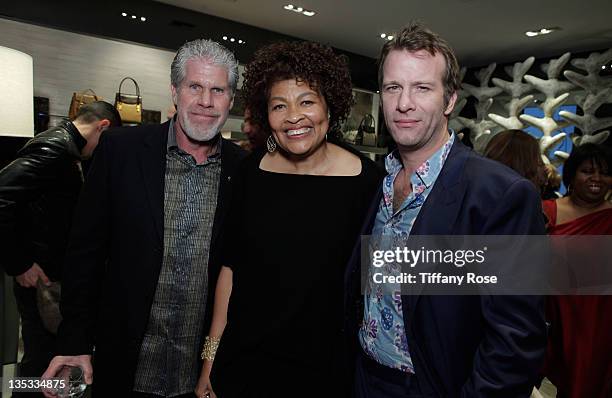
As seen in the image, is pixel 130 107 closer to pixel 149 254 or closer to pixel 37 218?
pixel 37 218

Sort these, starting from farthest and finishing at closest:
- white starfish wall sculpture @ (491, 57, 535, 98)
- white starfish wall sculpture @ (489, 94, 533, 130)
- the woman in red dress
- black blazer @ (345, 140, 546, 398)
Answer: white starfish wall sculpture @ (491, 57, 535, 98)
white starfish wall sculpture @ (489, 94, 533, 130)
the woman in red dress
black blazer @ (345, 140, 546, 398)

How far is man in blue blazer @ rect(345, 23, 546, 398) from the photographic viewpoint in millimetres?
1074

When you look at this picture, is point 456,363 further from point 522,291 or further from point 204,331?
point 204,331

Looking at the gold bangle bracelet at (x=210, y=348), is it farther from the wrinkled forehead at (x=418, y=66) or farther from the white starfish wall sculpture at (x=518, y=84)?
the white starfish wall sculpture at (x=518, y=84)

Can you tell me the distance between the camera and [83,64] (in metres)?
4.44

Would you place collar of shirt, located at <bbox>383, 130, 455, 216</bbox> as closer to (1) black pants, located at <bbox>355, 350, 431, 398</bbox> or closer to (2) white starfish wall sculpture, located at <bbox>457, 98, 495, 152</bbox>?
(1) black pants, located at <bbox>355, 350, 431, 398</bbox>

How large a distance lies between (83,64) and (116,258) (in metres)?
3.57

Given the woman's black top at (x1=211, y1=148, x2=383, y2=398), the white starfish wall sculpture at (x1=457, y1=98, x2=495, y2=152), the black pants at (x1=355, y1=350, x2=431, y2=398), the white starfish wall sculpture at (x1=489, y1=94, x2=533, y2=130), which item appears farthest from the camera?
the white starfish wall sculpture at (x1=457, y1=98, x2=495, y2=152)

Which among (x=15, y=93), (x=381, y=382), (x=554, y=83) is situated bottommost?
(x=381, y=382)

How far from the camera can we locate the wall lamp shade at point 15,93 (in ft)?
5.79

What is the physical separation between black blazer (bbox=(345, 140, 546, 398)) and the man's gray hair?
36.9 inches

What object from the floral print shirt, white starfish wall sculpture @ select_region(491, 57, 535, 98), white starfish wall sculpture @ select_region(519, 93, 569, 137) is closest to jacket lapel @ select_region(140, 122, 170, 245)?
the floral print shirt

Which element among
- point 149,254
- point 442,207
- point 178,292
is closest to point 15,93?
point 149,254

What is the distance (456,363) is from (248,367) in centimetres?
68
